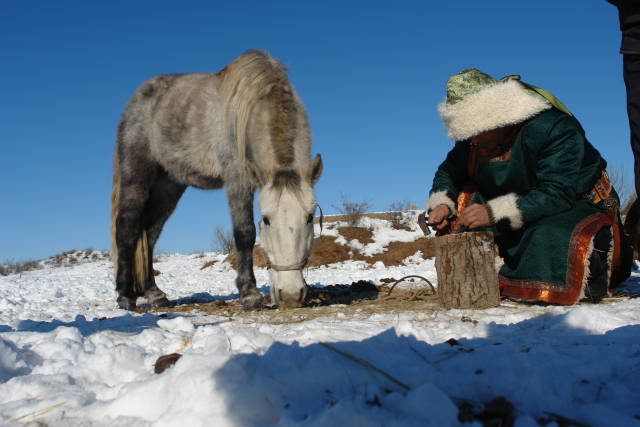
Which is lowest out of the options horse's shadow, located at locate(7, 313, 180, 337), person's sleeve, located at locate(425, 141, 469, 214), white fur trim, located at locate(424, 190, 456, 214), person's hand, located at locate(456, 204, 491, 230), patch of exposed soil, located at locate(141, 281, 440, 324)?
patch of exposed soil, located at locate(141, 281, 440, 324)

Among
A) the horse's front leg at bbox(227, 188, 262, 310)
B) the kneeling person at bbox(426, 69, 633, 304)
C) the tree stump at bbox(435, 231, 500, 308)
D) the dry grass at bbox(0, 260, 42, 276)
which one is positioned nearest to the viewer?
the tree stump at bbox(435, 231, 500, 308)

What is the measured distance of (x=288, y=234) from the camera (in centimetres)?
388

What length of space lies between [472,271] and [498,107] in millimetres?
1364

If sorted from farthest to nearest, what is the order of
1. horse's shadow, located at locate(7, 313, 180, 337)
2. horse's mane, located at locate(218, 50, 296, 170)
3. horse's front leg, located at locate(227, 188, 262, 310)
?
1. horse's front leg, located at locate(227, 188, 262, 310)
2. horse's mane, located at locate(218, 50, 296, 170)
3. horse's shadow, located at locate(7, 313, 180, 337)

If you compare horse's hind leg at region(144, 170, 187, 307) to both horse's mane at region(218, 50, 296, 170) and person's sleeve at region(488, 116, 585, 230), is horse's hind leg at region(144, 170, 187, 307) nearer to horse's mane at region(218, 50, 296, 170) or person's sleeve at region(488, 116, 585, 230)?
horse's mane at region(218, 50, 296, 170)

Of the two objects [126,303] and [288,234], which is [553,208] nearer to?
[288,234]

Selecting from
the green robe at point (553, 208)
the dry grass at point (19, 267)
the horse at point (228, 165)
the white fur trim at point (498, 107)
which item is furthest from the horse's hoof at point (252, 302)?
the dry grass at point (19, 267)

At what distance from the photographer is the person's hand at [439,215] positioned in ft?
13.6

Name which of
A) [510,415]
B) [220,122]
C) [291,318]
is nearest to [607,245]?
[291,318]

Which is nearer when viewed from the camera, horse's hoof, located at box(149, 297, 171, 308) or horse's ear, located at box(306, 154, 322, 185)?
horse's ear, located at box(306, 154, 322, 185)

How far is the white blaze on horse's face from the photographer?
389 cm

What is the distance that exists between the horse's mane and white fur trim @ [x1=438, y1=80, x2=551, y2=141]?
1592 millimetres

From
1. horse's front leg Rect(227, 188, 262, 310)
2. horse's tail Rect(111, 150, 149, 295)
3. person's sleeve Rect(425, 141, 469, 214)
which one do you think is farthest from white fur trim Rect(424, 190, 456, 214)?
horse's tail Rect(111, 150, 149, 295)

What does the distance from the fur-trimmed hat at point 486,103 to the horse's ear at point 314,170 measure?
3.92 ft
